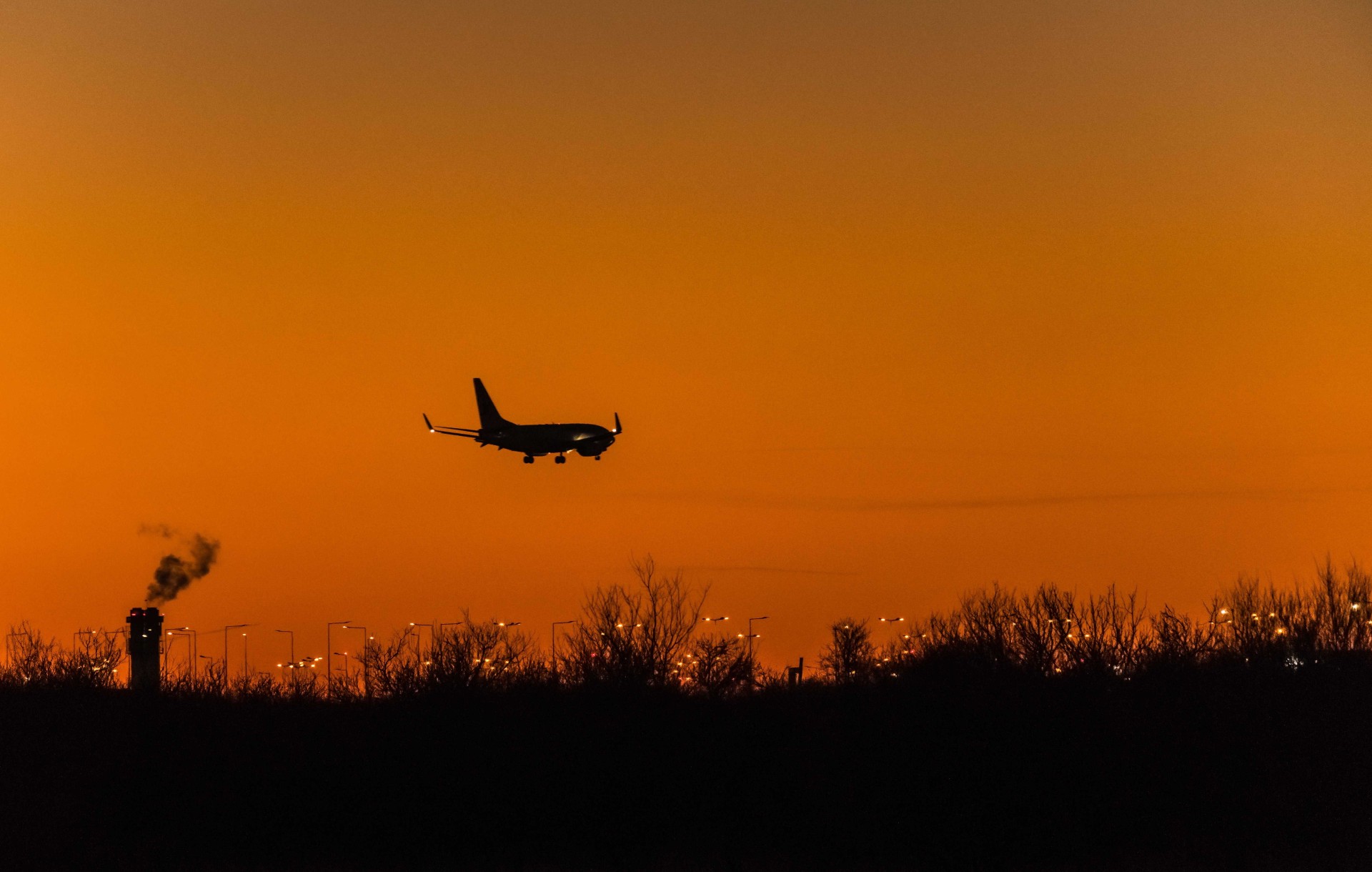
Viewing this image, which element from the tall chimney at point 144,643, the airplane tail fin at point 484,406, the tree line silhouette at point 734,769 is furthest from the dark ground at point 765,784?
the airplane tail fin at point 484,406

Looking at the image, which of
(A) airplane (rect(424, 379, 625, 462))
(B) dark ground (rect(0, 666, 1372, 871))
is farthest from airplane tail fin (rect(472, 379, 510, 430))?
(B) dark ground (rect(0, 666, 1372, 871))

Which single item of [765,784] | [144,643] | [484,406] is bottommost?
[765,784]

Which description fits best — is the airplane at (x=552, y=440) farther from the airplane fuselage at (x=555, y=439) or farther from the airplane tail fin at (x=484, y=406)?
the airplane tail fin at (x=484, y=406)

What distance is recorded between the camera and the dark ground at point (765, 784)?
76.1 metres

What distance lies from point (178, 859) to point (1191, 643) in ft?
174

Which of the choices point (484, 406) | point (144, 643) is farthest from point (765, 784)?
point (484, 406)

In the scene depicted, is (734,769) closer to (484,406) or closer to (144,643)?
(144,643)

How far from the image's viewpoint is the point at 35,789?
294 ft

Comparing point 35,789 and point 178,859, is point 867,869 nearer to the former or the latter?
point 178,859

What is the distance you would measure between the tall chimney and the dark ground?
82.4 feet

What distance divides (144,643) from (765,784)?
181 ft

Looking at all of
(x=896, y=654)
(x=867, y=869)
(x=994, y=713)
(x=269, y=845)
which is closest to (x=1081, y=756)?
(x=994, y=713)

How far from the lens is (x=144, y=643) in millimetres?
121688

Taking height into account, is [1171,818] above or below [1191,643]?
below
